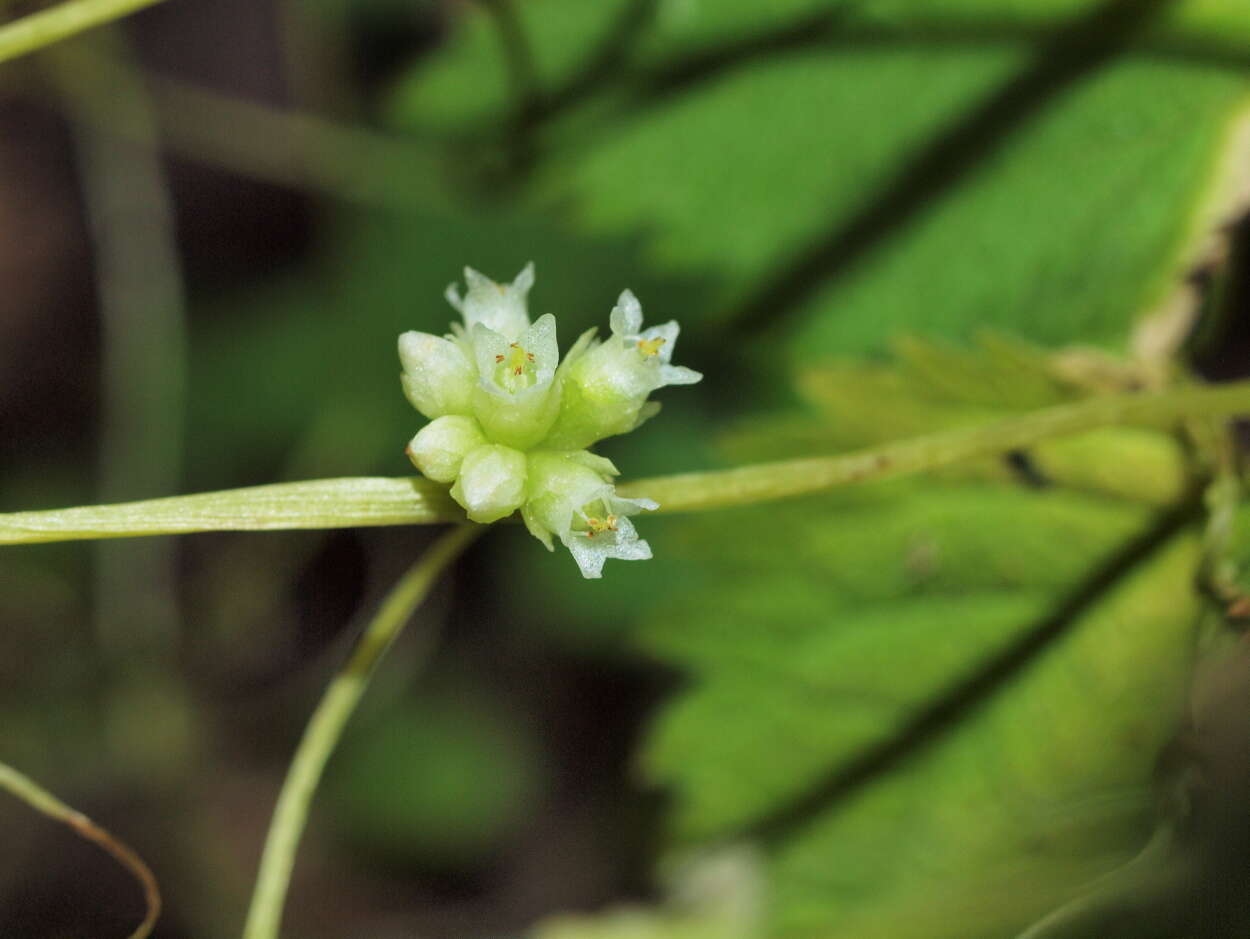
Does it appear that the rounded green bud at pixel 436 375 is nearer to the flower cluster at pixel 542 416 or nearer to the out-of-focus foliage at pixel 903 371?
the flower cluster at pixel 542 416

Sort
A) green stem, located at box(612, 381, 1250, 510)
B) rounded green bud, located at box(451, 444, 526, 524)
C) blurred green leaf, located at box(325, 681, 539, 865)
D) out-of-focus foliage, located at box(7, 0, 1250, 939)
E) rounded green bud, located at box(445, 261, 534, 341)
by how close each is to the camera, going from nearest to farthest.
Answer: rounded green bud, located at box(451, 444, 526, 524)
rounded green bud, located at box(445, 261, 534, 341)
green stem, located at box(612, 381, 1250, 510)
out-of-focus foliage, located at box(7, 0, 1250, 939)
blurred green leaf, located at box(325, 681, 539, 865)

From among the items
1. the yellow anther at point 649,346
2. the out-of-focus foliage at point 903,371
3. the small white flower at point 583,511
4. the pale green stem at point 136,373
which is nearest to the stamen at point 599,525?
the small white flower at point 583,511

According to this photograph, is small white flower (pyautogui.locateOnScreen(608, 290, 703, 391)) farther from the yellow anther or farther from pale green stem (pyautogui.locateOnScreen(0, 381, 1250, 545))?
pale green stem (pyautogui.locateOnScreen(0, 381, 1250, 545))

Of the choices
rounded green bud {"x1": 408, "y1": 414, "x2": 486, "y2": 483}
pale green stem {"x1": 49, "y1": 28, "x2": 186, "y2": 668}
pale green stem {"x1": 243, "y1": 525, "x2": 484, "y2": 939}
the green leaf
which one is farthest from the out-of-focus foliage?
pale green stem {"x1": 49, "y1": 28, "x2": 186, "y2": 668}

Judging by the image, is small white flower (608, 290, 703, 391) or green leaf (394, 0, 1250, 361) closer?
small white flower (608, 290, 703, 391)

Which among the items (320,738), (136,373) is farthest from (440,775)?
(320,738)

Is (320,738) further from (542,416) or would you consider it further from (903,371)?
(903,371)
